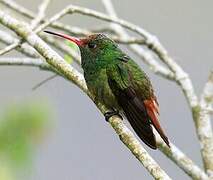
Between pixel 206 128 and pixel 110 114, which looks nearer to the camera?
pixel 110 114

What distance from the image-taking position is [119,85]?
145 inches

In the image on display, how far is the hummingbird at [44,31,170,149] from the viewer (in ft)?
11.6

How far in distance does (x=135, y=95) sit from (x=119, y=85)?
10 cm

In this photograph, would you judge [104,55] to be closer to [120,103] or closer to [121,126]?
[120,103]

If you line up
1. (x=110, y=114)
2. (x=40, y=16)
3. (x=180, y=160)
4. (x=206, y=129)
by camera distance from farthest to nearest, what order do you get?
(x=40, y=16) → (x=206, y=129) → (x=180, y=160) → (x=110, y=114)

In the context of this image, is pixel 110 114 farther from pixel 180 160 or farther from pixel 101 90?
pixel 180 160

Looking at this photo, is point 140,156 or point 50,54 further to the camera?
point 50,54

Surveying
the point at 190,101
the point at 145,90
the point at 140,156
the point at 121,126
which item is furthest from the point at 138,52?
the point at 140,156

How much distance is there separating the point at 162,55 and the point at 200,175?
3.14ft

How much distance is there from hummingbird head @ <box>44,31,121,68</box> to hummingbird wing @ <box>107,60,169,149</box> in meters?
0.07

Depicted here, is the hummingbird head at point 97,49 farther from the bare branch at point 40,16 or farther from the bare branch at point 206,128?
the bare branch at point 206,128

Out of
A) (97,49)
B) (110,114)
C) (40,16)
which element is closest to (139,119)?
(110,114)

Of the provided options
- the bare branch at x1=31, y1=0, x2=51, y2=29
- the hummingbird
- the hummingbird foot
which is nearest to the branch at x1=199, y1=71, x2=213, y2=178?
the hummingbird

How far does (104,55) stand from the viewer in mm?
3842
